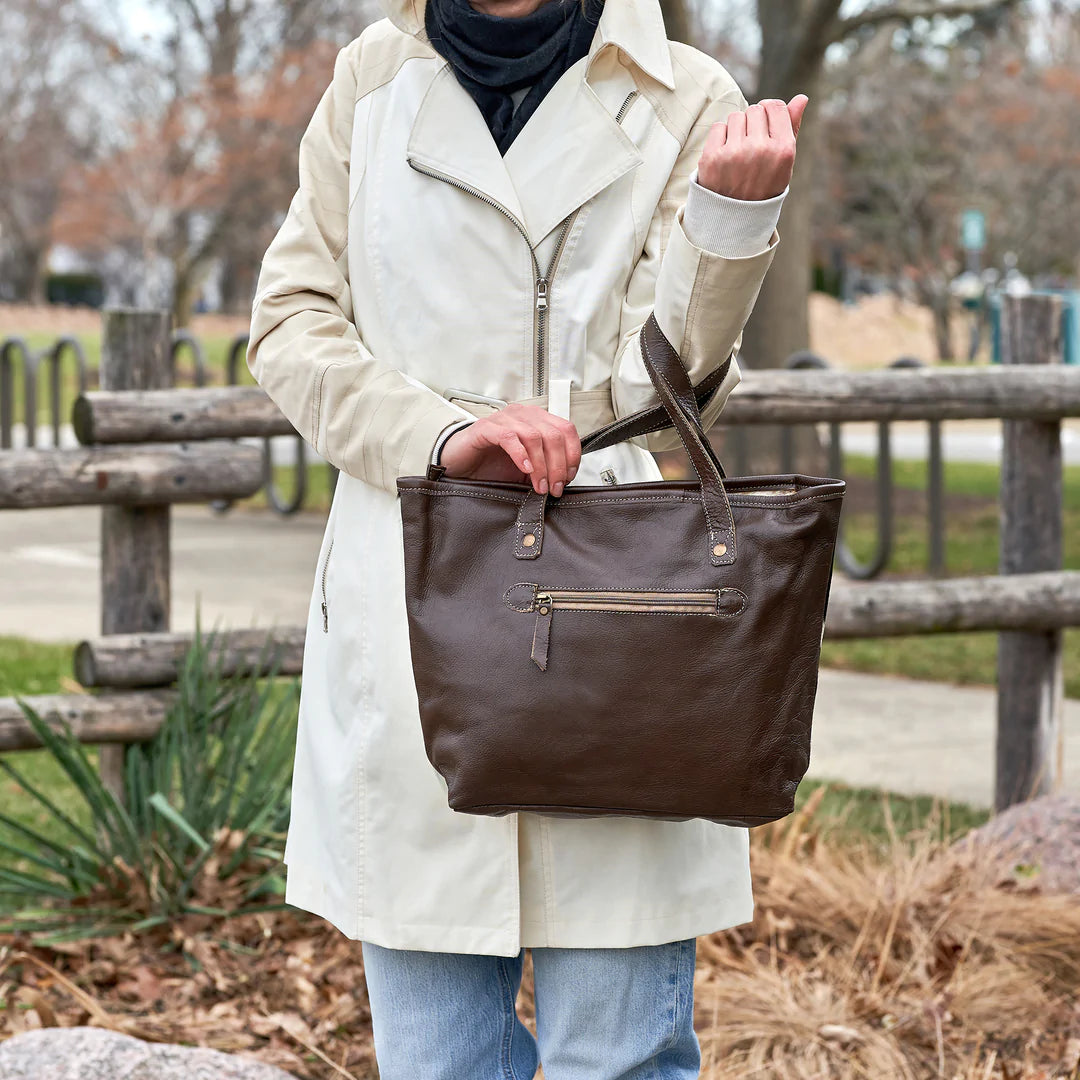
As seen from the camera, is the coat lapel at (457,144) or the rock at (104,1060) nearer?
the coat lapel at (457,144)

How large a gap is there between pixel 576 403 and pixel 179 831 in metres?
1.94

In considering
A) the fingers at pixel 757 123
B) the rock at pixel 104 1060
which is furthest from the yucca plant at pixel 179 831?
the fingers at pixel 757 123

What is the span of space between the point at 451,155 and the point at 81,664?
222cm

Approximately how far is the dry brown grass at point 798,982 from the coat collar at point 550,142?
166 centimetres

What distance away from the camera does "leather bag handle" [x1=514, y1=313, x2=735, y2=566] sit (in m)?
1.62

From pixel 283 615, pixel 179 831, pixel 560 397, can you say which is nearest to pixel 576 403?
pixel 560 397

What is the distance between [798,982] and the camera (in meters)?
3.07

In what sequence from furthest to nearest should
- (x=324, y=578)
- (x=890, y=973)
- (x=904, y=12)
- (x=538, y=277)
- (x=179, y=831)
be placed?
(x=904, y=12), (x=179, y=831), (x=890, y=973), (x=324, y=578), (x=538, y=277)

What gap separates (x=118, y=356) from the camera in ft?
12.5

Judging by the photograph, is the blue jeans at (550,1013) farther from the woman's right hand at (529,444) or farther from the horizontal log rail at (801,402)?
the horizontal log rail at (801,402)

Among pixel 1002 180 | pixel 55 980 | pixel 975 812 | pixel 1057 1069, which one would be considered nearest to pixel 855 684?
pixel 975 812

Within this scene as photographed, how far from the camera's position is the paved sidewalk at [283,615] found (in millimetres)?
5082

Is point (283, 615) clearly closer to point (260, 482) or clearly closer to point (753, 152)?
point (260, 482)

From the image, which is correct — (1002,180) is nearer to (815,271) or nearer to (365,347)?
(815,271)
